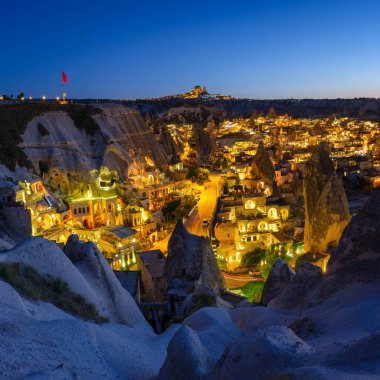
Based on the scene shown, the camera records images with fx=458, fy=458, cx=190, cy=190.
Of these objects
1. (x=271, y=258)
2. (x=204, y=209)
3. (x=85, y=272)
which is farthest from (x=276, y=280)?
(x=204, y=209)

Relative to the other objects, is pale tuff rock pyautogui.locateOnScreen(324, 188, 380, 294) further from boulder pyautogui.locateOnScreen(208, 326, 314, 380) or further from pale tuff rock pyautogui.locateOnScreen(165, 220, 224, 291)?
pale tuff rock pyautogui.locateOnScreen(165, 220, 224, 291)

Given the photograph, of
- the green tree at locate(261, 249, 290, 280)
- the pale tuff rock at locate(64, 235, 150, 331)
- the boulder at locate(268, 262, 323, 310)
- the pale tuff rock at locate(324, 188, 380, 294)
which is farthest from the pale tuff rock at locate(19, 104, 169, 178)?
the pale tuff rock at locate(324, 188, 380, 294)

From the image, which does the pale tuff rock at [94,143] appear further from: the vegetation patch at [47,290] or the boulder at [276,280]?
the vegetation patch at [47,290]

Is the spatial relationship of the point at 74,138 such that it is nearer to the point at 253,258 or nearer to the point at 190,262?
the point at 253,258

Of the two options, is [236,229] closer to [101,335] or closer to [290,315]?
[290,315]

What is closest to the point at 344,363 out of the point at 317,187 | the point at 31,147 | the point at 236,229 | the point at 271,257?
the point at 271,257

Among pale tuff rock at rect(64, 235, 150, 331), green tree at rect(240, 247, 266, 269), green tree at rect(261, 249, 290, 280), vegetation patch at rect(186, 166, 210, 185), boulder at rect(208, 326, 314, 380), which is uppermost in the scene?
boulder at rect(208, 326, 314, 380)
